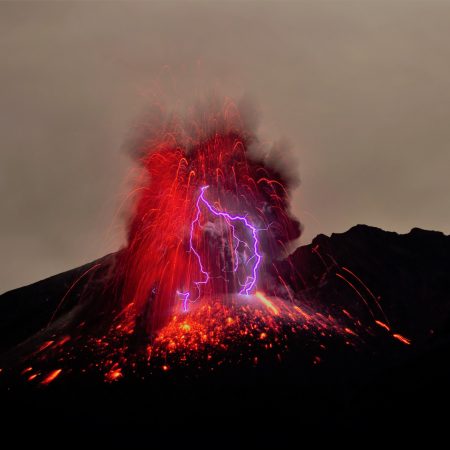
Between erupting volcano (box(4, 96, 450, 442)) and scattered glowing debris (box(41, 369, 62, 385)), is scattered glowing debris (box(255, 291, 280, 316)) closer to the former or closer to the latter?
erupting volcano (box(4, 96, 450, 442))

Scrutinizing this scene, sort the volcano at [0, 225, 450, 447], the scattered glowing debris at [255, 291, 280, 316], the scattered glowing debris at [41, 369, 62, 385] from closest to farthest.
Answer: the volcano at [0, 225, 450, 447] → the scattered glowing debris at [41, 369, 62, 385] → the scattered glowing debris at [255, 291, 280, 316]

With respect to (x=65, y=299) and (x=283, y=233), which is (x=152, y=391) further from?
(x=283, y=233)

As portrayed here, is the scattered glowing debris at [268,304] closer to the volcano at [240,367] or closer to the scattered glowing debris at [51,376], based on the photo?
the volcano at [240,367]

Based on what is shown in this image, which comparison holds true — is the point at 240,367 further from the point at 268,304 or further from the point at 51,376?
the point at 51,376

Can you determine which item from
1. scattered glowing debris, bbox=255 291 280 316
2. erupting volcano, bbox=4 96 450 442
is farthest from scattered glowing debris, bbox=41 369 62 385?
scattered glowing debris, bbox=255 291 280 316

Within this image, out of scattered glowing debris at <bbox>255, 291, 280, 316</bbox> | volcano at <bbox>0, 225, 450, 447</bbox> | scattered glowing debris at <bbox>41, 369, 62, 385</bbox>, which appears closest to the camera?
volcano at <bbox>0, 225, 450, 447</bbox>

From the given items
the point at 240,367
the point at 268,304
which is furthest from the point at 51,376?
the point at 268,304

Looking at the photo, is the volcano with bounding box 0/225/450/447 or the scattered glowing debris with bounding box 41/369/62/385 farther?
the scattered glowing debris with bounding box 41/369/62/385

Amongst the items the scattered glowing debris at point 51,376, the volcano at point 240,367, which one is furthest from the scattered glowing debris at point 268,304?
the scattered glowing debris at point 51,376

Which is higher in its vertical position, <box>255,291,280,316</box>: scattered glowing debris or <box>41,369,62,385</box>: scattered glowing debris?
<box>255,291,280,316</box>: scattered glowing debris
